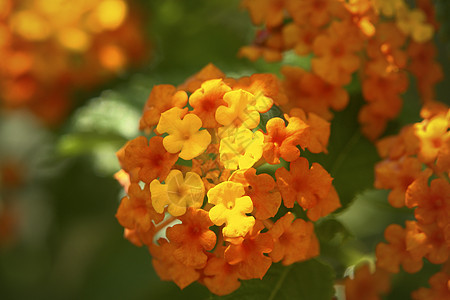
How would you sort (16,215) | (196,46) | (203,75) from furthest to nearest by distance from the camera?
(16,215) → (196,46) → (203,75)

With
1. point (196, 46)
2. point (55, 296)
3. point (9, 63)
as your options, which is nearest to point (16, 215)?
point (55, 296)

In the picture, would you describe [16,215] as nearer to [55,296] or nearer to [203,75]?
[55,296]

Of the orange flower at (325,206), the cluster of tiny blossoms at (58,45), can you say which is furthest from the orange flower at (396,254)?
the cluster of tiny blossoms at (58,45)

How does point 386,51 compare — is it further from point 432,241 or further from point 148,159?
point 148,159

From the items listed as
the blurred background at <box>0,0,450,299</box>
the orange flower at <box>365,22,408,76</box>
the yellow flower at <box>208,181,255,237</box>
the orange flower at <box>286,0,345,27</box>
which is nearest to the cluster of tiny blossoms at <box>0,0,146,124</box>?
the blurred background at <box>0,0,450,299</box>

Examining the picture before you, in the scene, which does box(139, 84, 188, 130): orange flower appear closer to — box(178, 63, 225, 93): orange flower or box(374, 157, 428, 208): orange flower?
box(178, 63, 225, 93): orange flower

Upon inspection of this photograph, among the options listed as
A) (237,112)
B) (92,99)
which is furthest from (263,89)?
(92,99)
